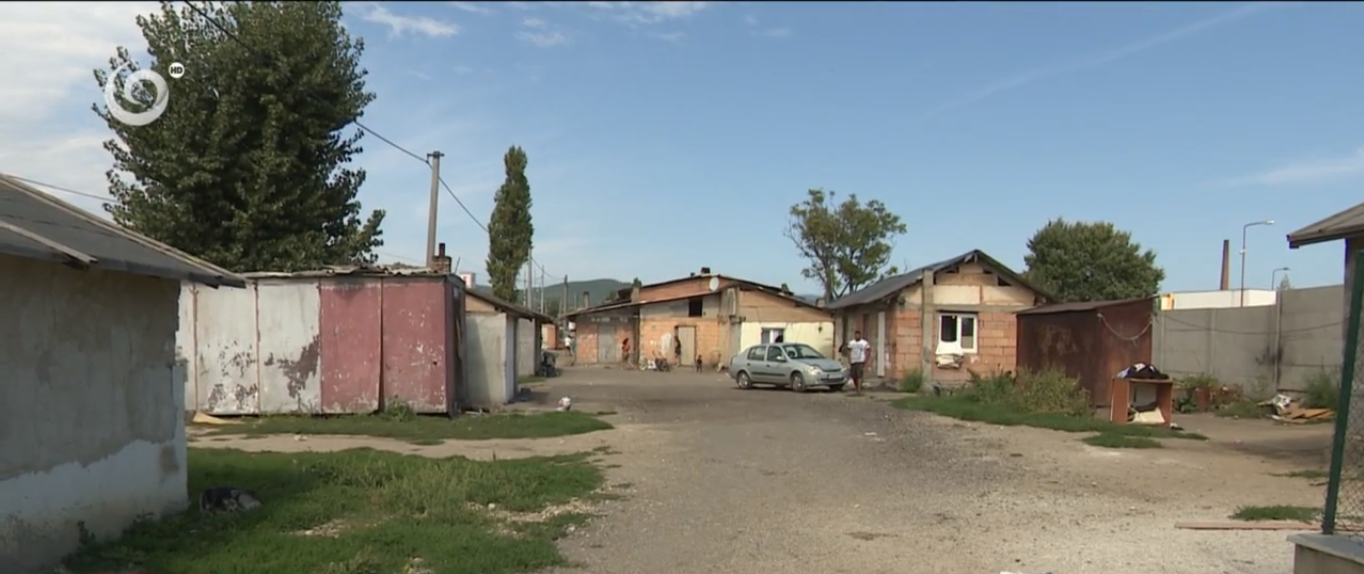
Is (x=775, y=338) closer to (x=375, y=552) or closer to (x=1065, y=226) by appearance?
(x=1065, y=226)

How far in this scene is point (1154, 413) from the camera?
17922 mm

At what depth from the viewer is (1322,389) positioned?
1869 cm

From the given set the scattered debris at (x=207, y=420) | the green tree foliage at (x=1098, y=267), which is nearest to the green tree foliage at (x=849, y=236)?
the green tree foliage at (x=1098, y=267)

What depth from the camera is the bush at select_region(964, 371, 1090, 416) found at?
1897 centimetres

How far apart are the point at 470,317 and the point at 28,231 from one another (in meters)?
16.6

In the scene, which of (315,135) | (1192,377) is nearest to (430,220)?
(315,135)

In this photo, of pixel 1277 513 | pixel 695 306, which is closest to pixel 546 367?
pixel 695 306

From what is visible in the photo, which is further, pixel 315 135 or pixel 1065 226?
pixel 1065 226

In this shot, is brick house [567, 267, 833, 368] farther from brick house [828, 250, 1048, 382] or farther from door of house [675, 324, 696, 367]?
brick house [828, 250, 1048, 382]

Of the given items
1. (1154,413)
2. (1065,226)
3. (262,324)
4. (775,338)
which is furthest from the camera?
(1065,226)

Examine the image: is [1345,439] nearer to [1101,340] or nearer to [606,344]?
[1101,340]

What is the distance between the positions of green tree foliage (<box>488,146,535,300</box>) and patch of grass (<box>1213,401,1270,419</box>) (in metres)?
41.4

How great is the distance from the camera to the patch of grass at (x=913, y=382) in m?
27.8

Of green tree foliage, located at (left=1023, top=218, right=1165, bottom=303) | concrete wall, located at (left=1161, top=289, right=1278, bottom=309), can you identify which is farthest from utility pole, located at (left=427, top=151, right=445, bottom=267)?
green tree foliage, located at (left=1023, top=218, right=1165, bottom=303)
